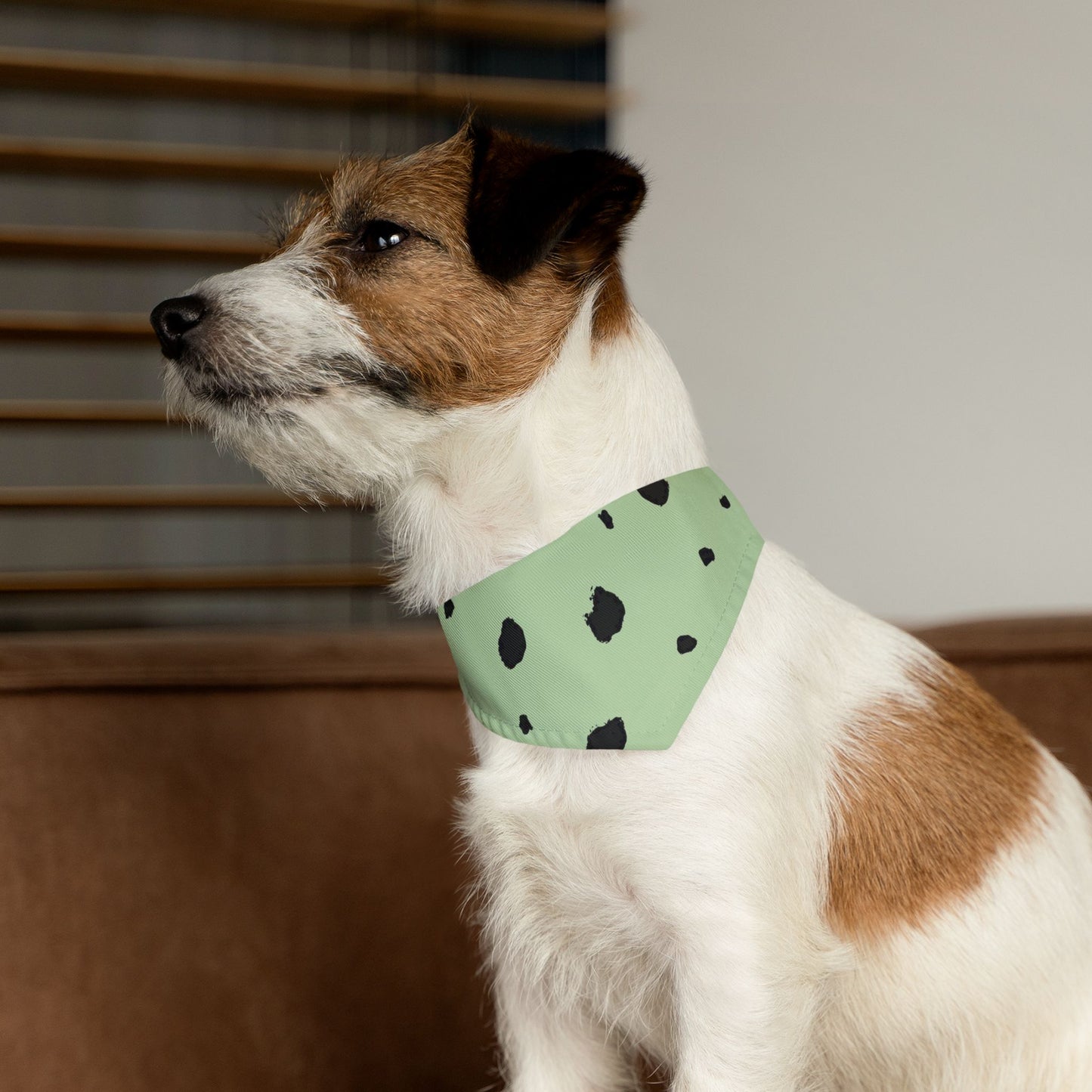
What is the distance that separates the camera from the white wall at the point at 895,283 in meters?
1.79

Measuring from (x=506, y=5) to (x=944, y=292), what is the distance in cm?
212

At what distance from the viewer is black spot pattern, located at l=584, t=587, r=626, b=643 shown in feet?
3.22

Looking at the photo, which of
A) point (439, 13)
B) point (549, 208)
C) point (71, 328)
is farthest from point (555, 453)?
→ point (71, 328)

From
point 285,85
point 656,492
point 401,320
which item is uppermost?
point 285,85

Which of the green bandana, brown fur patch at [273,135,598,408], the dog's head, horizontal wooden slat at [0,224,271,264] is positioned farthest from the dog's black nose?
horizontal wooden slat at [0,224,271,264]

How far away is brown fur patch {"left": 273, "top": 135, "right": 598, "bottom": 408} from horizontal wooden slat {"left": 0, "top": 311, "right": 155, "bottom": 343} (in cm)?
295

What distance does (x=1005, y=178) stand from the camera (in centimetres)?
188

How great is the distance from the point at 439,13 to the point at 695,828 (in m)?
3.25

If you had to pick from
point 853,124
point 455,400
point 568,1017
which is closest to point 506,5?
point 853,124

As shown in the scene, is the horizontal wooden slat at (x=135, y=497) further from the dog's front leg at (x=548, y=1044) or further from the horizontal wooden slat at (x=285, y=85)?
the dog's front leg at (x=548, y=1044)

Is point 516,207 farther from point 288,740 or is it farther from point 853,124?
point 853,124

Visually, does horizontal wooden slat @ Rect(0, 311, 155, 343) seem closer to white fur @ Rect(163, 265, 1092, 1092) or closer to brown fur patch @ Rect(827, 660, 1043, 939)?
white fur @ Rect(163, 265, 1092, 1092)

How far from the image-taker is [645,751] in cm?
93

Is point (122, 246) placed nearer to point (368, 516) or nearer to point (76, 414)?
point (76, 414)
